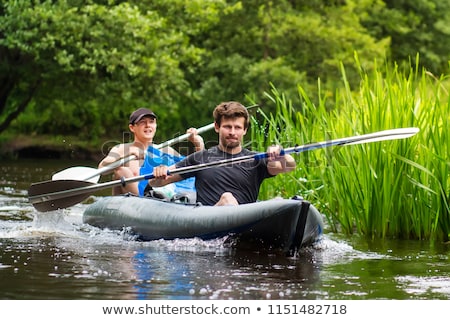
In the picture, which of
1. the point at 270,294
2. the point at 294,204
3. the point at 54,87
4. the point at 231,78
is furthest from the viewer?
the point at 231,78

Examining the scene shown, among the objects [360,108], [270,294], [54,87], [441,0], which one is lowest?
[270,294]

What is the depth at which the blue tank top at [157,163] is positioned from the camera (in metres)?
8.45

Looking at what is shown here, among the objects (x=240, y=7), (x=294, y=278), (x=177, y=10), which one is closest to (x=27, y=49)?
(x=177, y=10)

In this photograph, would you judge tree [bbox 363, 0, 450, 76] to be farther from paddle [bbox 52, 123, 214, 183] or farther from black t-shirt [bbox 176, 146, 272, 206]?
black t-shirt [bbox 176, 146, 272, 206]

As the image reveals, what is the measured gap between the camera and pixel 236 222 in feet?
22.0

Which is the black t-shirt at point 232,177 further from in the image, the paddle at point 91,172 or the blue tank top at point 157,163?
the paddle at point 91,172

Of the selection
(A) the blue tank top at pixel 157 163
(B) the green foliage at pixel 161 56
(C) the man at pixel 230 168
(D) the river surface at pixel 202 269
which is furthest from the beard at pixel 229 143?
(B) the green foliage at pixel 161 56

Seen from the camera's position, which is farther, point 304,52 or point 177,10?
point 304,52

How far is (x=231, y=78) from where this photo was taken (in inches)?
951

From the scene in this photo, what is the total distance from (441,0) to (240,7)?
10.6m

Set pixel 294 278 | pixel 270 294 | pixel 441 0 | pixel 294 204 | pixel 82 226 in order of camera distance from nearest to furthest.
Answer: pixel 270 294, pixel 294 278, pixel 294 204, pixel 82 226, pixel 441 0

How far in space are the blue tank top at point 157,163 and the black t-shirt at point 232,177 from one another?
1.11m

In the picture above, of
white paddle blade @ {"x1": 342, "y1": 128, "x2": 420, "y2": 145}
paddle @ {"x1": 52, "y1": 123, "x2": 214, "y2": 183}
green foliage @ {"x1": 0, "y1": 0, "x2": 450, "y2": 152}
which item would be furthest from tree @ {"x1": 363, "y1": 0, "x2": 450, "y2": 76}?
white paddle blade @ {"x1": 342, "y1": 128, "x2": 420, "y2": 145}

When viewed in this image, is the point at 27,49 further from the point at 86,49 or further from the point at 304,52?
the point at 304,52
